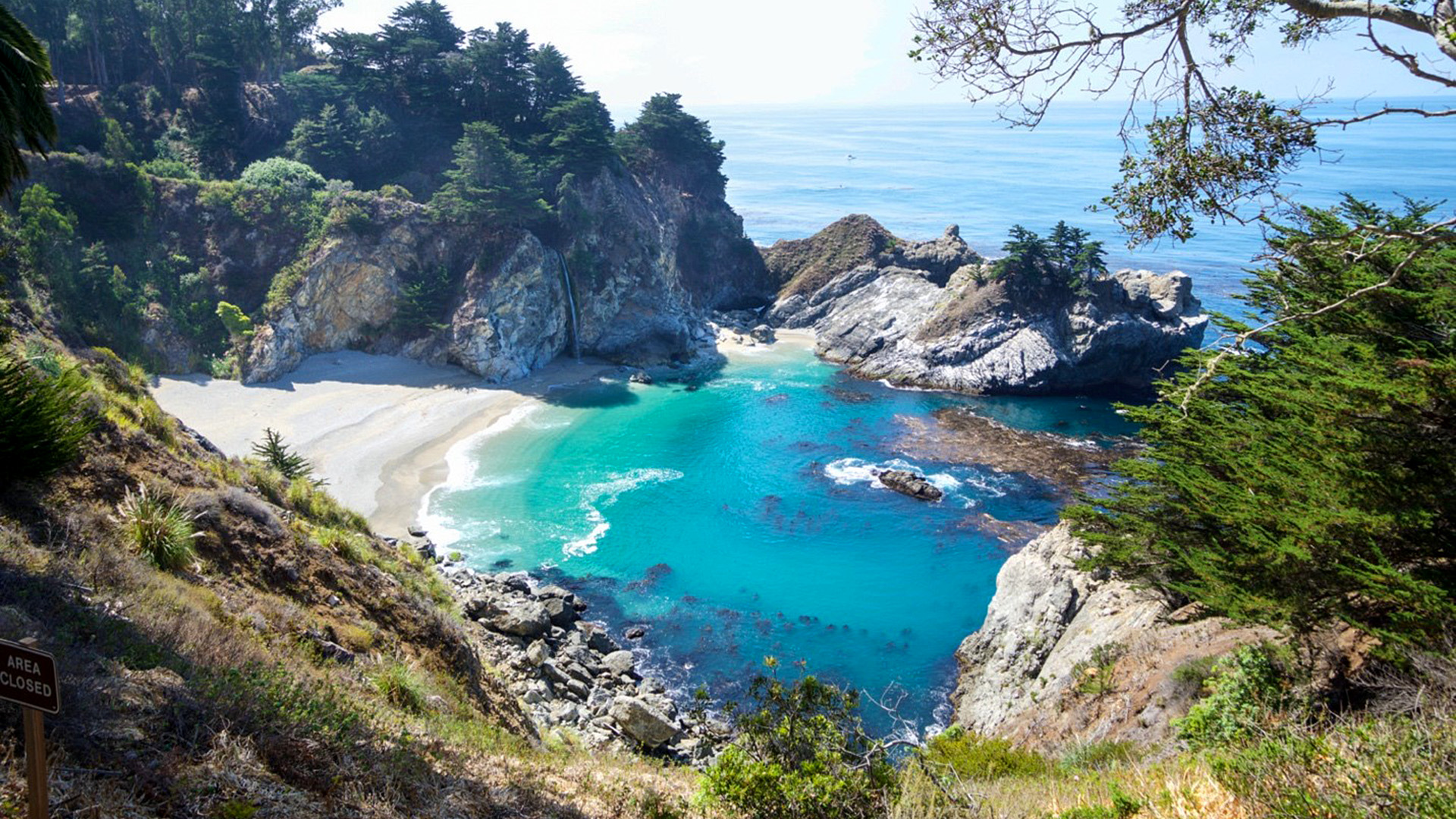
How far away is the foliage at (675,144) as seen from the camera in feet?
203

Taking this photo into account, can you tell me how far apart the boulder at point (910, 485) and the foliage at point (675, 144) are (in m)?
36.8

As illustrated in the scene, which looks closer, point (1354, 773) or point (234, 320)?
point (1354, 773)

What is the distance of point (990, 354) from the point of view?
47094 mm

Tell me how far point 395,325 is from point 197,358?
961 cm

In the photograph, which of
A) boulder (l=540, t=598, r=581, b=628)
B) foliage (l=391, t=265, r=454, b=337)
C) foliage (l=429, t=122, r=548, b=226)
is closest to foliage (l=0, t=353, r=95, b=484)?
boulder (l=540, t=598, r=581, b=628)

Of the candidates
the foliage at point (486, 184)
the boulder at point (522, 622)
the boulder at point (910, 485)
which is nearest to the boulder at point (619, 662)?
the boulder at point (522, 622)

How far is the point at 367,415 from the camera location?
36.8m

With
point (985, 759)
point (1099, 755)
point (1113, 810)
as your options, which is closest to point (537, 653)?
point (985, 759)

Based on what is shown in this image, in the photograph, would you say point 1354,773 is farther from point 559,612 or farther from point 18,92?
point 559,612

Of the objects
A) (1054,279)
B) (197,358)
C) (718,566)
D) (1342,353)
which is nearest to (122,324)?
(197,358)

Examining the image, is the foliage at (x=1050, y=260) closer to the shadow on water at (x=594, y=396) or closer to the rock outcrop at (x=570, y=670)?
the shadow on water at (x=594, y=396)

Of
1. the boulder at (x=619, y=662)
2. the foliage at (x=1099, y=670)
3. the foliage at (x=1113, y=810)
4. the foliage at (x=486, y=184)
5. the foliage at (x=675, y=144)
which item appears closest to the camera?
the foliage at (x=1113, y=810)

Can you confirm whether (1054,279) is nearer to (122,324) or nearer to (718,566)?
(718,566)

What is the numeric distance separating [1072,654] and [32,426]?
18443mm
